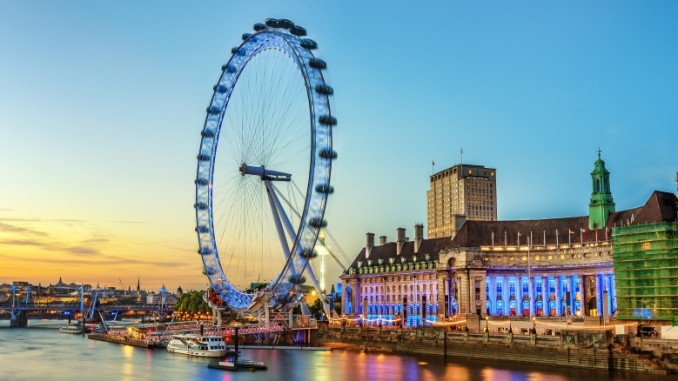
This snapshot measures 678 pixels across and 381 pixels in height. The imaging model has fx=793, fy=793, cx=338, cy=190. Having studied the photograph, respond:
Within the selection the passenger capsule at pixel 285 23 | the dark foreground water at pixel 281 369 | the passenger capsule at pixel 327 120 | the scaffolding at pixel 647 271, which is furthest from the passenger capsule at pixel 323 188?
the scaffolding at pixel 647 271

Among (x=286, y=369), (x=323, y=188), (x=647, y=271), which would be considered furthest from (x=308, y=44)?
(x=647, y=271)

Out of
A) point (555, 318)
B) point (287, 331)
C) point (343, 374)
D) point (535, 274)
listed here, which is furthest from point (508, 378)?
point (535, 274)

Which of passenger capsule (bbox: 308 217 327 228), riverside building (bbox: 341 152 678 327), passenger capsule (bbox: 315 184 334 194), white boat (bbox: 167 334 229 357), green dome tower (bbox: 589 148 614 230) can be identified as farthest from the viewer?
Result: green dome tower (bbox: 589 148 614 230)

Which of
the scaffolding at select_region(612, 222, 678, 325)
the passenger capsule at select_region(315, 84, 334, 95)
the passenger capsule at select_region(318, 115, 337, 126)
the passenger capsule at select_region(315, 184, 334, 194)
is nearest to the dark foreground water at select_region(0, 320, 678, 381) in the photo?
the scaffolding at select_region(612, 222, 678, 325)

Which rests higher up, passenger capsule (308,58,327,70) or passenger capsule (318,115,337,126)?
passenger capsule (308,58,327,70)

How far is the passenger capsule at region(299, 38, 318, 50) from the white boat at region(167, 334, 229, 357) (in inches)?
1344

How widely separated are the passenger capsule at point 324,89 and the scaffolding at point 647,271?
34346 mm

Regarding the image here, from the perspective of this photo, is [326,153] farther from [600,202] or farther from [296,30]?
[600,202]

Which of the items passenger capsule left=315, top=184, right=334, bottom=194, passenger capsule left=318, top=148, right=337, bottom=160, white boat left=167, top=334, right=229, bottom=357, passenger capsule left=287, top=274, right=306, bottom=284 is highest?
passenger capsule left=318, top=148, right=337, bottom=160

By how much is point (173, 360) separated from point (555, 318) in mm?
45839

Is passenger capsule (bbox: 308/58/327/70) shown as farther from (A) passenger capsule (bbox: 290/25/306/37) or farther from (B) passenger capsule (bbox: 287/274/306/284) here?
(B) passenger capsule (bbox: 287/274/306/284)

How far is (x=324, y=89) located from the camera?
79.9m

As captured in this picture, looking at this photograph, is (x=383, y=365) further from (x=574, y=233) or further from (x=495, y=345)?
(x=574, y=233)

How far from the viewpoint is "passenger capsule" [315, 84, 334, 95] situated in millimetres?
79562
